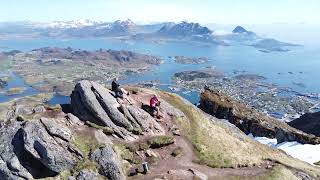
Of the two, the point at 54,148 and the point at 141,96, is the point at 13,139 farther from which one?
the point at 141,96

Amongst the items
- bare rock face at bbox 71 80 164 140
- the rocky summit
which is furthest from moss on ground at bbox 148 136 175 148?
bare rock face at bbox 71 80 164 140

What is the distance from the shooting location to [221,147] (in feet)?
204

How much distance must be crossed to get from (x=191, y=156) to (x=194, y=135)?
5542mm

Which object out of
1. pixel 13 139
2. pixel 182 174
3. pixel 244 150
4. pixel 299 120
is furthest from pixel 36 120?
pixel 299 120

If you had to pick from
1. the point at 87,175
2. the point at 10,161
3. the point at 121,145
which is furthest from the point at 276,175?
the point at 10,161

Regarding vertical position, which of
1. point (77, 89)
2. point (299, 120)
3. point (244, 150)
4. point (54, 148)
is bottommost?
point (299, 120)

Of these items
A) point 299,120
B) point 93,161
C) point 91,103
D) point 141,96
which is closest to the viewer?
point 93,161

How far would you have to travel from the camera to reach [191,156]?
5778 centimetres

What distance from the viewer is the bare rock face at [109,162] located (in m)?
51.0

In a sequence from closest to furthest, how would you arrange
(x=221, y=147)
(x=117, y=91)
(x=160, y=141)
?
(x=160, y=141), (x=221, y=147), (x=117, y=91)

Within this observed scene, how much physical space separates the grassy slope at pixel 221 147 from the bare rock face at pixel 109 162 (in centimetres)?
1104

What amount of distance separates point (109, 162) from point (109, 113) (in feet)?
33.6

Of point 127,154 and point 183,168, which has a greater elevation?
point 127,154

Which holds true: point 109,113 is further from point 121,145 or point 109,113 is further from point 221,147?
point 221,147
